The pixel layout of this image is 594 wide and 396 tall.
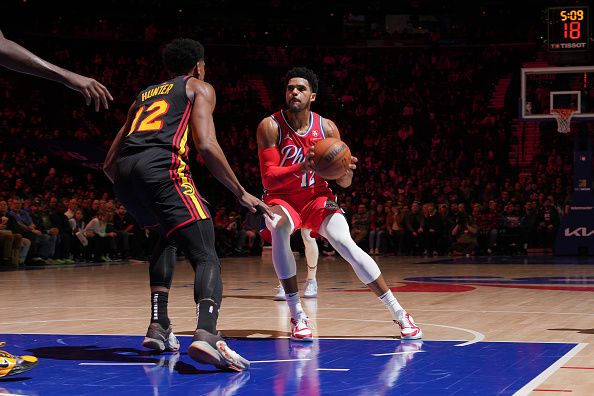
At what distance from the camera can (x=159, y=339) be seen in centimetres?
573

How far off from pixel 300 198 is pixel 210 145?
1.77 metres

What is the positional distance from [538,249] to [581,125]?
2.97m

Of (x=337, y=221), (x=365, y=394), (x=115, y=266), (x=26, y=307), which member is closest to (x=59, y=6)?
(x=115, y=266)

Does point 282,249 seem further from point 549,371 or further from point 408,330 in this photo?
point 549,371

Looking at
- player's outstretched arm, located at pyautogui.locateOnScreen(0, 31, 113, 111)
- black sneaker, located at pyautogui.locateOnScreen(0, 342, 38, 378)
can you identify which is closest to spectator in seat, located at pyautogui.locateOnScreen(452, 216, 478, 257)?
black sneaker, located at pyautogui.locateOnScreen(0, 342, 38, 378)

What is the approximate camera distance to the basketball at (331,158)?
6363 mm

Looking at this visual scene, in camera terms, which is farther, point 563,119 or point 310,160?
point 563,119

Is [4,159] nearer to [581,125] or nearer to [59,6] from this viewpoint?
[59,6]

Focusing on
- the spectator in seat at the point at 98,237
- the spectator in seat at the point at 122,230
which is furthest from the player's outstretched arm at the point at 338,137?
the spectator in seat at the point at 122,230

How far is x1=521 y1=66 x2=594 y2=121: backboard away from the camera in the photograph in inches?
748

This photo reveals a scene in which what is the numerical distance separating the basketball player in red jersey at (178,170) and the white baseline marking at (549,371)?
4.98ft

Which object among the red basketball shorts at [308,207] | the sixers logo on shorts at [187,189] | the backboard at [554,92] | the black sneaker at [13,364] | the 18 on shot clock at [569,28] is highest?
the 18 on shot clock at [569,28]

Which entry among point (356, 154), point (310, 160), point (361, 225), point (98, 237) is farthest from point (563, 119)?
point (310, 160)

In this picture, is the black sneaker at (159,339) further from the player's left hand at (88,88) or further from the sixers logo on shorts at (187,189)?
the player's left hand at (88,88)
